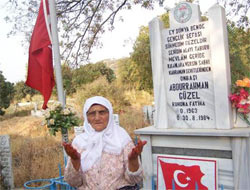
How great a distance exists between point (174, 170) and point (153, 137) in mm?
556

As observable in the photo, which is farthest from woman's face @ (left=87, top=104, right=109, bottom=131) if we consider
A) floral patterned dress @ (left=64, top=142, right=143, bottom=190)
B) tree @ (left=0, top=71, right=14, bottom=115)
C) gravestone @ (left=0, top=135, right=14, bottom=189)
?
tree @ (left=0, top=71, right=14, bottom=115)

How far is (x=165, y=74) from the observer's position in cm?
416

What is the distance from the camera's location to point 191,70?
391 centimetres

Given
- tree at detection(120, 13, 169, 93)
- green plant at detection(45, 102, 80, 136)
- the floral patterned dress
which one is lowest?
the floral patterned dress

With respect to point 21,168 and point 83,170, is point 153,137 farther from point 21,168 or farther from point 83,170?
point 21,168

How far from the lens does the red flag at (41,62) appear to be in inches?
184

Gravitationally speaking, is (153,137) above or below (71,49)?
below

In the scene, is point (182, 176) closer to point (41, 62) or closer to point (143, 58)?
point (41, 62)

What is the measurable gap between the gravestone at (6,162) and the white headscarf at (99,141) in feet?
13.7

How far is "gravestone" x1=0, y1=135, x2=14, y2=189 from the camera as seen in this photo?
19.1ft

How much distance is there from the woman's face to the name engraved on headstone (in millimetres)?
1990

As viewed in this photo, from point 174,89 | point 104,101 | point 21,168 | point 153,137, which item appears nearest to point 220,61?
point 174,89

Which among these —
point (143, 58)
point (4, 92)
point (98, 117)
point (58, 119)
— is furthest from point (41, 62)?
point (4, 92)

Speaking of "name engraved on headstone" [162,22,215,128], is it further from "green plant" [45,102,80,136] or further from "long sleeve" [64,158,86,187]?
"long sleeve" [64,158,86,187]
